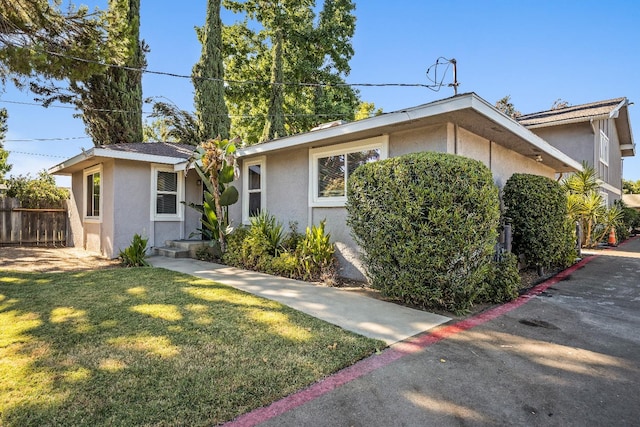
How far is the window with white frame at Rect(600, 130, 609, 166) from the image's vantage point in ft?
50.5

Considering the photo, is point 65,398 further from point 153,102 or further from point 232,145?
point 153,102

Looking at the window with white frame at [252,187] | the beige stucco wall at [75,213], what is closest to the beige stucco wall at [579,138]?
the window with white frame at [252,187]

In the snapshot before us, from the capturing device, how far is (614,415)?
2.40 m

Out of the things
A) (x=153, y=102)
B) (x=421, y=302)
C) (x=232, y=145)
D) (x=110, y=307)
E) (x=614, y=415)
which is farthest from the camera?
(x=153, y=102)

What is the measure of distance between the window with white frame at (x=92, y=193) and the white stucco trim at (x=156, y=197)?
1956 millimetres

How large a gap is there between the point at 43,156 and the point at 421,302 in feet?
97.2

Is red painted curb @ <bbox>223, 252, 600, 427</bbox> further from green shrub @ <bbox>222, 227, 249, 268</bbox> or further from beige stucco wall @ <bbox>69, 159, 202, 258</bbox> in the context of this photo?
beige stucco wall @ <bbox>69, 159, 202, 258</bbox>

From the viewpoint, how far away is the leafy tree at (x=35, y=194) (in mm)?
13078

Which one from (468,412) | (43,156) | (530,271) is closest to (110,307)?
(468,412)

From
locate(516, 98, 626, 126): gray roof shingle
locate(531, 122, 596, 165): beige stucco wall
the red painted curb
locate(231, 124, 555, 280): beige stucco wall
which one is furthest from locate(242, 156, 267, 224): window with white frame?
locate(531, 122, 596, 165): beige stucco wall

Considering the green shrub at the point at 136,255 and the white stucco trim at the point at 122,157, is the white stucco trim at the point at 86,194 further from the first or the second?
the green shrub at the point at 136,255

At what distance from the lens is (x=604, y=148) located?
1611 centimetres

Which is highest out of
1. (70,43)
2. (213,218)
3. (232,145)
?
(70,43)

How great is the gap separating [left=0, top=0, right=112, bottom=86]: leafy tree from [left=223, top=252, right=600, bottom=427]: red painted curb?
327 inches
